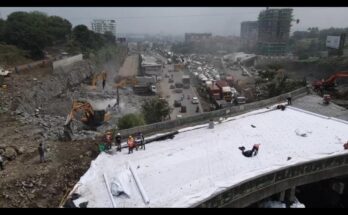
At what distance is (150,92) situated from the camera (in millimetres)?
31484

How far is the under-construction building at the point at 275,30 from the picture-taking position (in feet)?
222

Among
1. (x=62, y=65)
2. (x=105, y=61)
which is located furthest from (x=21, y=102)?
(x=105, y=61)

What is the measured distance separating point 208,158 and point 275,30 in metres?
67.7

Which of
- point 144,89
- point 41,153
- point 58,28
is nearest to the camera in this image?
point 41,153

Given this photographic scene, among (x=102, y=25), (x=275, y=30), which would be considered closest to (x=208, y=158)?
(x=275, y=30)

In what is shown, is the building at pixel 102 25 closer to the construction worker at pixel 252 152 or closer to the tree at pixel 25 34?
the tree at pixel 25 34

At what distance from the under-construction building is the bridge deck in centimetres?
6071

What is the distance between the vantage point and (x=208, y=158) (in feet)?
28.6

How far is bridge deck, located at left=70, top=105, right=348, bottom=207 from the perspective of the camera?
704 cm

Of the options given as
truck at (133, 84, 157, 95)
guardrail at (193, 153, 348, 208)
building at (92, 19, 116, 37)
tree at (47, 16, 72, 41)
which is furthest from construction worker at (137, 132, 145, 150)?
building at (92, 19, 116, 37)

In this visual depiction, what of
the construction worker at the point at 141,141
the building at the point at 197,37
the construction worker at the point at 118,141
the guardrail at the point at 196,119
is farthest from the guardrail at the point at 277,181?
the building at the point at 197,37

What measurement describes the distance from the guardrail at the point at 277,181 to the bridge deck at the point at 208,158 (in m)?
0.16

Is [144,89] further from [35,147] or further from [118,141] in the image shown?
[118,141]

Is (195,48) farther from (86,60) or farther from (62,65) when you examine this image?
(62,65)
